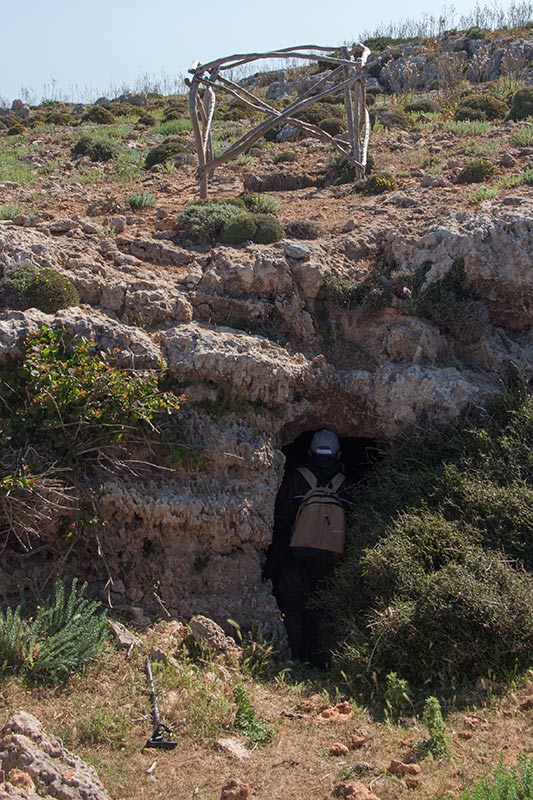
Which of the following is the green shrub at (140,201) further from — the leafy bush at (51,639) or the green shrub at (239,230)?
the leafy bush at (51,639)

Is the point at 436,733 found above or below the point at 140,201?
below

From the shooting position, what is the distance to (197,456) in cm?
721

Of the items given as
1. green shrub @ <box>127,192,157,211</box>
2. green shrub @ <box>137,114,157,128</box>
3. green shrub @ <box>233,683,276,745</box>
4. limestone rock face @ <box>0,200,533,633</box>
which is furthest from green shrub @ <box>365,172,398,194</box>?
green shrub @ <box>137,114,157,128</box>

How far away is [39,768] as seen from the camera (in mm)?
4230

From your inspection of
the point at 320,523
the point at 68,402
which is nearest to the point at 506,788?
the point at 320,523

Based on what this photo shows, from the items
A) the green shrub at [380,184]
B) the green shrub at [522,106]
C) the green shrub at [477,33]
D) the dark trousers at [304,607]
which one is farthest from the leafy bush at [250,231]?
the green shrub at [477,33]

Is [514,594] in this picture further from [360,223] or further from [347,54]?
[347,54]

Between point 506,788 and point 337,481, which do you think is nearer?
point 506,788

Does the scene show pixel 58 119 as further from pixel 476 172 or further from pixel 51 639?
pixel 51 639

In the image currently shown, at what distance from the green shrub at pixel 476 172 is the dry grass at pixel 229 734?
717cm

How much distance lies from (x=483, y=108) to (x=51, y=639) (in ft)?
51.5

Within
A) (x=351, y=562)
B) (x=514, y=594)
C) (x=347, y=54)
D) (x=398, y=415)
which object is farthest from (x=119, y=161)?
(x=514, y=594)

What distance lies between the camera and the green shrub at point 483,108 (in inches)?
650

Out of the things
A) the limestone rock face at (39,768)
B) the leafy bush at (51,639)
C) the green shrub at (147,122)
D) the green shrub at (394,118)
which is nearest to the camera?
the limestone rock face at (39,768)
